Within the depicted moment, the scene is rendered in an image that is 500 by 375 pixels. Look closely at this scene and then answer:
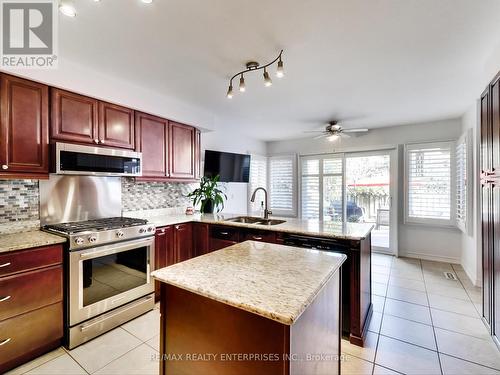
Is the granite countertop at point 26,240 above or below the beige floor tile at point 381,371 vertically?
above

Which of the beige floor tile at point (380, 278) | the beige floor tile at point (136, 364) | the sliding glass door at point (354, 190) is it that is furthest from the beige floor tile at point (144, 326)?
the sliding glass door at point (354, 190)

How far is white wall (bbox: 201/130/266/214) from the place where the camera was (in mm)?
4512

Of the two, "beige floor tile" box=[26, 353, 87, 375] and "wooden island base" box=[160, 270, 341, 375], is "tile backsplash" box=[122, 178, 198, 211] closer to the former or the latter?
"beige floor tile" box=[26, 353, 87, 375]

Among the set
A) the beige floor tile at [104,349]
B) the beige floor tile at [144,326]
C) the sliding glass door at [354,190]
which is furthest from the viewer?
the sliding glass door at [354,190]

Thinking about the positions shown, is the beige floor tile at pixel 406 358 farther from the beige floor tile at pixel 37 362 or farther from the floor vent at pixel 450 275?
the beige floor tile at pixel 37 362

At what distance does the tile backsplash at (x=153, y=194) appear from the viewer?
10.6 feet

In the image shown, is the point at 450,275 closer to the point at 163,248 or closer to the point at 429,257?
the point at 429,257

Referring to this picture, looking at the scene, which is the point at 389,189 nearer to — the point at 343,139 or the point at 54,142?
the point at 343,139

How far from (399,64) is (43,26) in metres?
3.12

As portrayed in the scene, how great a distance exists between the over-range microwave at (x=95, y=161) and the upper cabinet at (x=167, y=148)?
0.19 meters

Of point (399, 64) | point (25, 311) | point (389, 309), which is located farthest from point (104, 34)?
point (389, 309)

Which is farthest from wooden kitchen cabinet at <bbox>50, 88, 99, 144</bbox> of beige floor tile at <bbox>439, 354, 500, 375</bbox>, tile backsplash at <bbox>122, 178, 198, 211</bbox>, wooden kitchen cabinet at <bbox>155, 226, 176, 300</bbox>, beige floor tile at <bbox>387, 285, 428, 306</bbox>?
beige floor tile at <bbox>387, 285, 428, 306</bbox>

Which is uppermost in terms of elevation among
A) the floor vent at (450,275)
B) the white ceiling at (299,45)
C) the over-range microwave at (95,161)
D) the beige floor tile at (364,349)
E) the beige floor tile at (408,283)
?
the white ceiling at (299,45)

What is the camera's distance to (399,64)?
7.98ft
